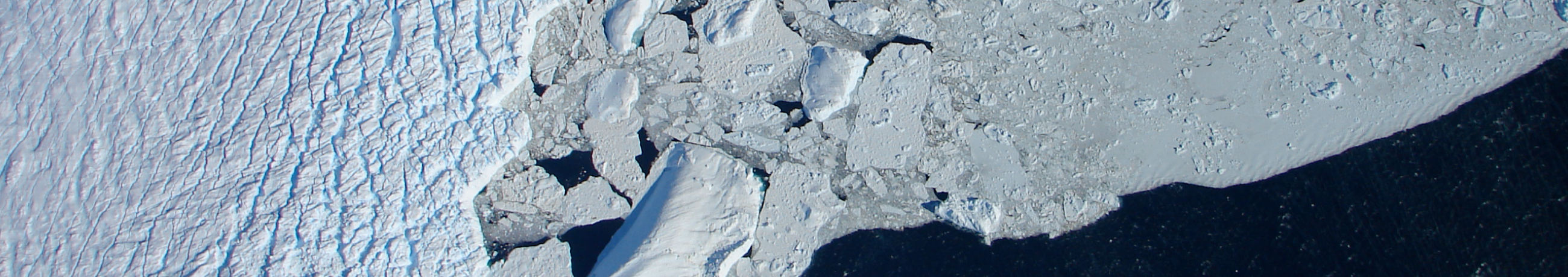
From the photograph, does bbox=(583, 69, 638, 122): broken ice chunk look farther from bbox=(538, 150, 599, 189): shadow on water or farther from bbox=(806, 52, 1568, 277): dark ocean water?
bbox=(806, 52, 1568, 277): dark ocean water

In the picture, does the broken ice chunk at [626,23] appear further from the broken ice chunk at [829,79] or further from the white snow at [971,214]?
the white snow at [971,214]

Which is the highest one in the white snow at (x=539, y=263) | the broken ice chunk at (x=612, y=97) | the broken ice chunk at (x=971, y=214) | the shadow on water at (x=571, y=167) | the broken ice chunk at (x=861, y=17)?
the broken ice chunk at (x=861, y=17)

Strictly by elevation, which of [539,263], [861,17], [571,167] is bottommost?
[539,263]

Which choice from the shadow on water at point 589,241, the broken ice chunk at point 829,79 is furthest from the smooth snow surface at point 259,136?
the broken ice chunk at point 829,79

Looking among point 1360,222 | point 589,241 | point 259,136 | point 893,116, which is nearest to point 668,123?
point 589,241

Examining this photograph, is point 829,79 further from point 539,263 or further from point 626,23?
point 539,263

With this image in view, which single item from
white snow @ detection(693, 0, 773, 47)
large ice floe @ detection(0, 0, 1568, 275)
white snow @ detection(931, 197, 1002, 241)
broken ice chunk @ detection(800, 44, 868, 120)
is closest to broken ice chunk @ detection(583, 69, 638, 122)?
large ice floe @ detection(0, 0, 1568, 275)

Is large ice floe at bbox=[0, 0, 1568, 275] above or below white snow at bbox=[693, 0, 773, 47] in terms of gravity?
below
